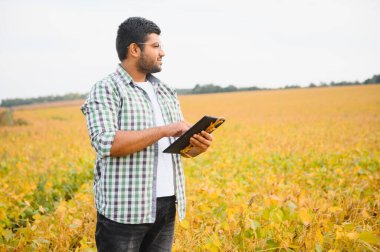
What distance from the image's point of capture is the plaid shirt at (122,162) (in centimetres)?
179

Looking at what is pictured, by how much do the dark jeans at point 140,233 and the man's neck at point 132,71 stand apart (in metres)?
0.77

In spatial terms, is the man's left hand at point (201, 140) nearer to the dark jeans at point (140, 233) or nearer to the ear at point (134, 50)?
the dark jeans at point (140, 233)

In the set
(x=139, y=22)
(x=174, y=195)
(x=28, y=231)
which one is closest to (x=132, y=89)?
(x=139, y=22)

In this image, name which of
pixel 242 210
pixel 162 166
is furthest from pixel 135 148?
pixel 242 210

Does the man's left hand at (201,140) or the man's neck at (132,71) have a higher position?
the man's neck at (132,71)

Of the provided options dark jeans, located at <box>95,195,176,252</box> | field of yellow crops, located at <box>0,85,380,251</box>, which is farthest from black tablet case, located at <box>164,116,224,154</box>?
field of yellow crops, located at <box>0,85,380,251</box>

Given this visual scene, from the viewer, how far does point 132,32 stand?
2.00 metres

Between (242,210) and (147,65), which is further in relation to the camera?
(242,210)

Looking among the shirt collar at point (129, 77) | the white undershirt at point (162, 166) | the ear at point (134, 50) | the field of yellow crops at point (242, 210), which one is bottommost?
the field of yellow crops at point (242, 210)

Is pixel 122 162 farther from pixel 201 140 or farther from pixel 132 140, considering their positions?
pixel 201 140

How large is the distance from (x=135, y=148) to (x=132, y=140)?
52 millimetres

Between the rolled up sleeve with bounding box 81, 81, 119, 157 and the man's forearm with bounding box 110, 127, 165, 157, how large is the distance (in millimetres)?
31

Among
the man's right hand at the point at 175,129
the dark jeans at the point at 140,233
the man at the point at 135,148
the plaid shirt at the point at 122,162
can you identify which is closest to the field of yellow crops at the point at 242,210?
the dark jeans at the point at 140,233

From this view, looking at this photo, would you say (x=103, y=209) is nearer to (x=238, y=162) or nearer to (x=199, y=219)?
(x=199, y=219)
